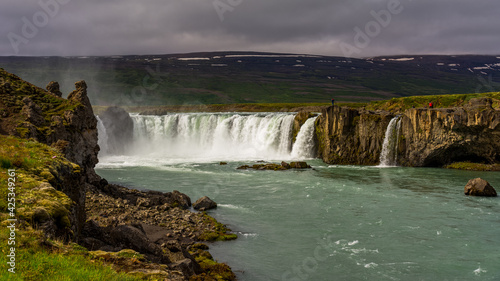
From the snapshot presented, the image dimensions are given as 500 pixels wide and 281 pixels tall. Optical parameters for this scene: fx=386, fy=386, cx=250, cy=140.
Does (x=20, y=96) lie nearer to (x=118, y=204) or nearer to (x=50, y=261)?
(x=118, y=204)

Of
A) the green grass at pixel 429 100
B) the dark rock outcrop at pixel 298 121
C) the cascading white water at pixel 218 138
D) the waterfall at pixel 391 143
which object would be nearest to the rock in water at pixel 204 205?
the waterfall at pixel 391 143

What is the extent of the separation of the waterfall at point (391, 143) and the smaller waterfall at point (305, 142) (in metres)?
13.6

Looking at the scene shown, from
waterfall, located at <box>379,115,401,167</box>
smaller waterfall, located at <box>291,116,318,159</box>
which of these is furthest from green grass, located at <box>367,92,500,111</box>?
smaller waterfall, located at <box>291,116,318,159</box>

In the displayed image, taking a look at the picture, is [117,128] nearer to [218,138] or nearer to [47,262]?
[218,138]

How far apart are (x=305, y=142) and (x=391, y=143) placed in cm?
1583

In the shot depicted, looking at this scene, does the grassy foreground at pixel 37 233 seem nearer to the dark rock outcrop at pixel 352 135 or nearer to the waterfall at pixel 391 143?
the dark rock outcrop at pixel 352 135

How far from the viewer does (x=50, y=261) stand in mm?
9320

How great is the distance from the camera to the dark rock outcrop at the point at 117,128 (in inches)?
3428

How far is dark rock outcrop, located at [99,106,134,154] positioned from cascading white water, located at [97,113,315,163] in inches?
60.5

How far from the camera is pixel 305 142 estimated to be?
2776 inches

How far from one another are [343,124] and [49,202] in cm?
5595

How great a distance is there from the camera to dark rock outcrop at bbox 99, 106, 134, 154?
286 feet

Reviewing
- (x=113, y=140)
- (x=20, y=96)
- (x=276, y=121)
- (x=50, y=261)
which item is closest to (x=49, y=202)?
(x=50, y=261)

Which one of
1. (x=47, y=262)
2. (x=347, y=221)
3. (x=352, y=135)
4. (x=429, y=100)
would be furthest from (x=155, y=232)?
(x=429, y=100)
